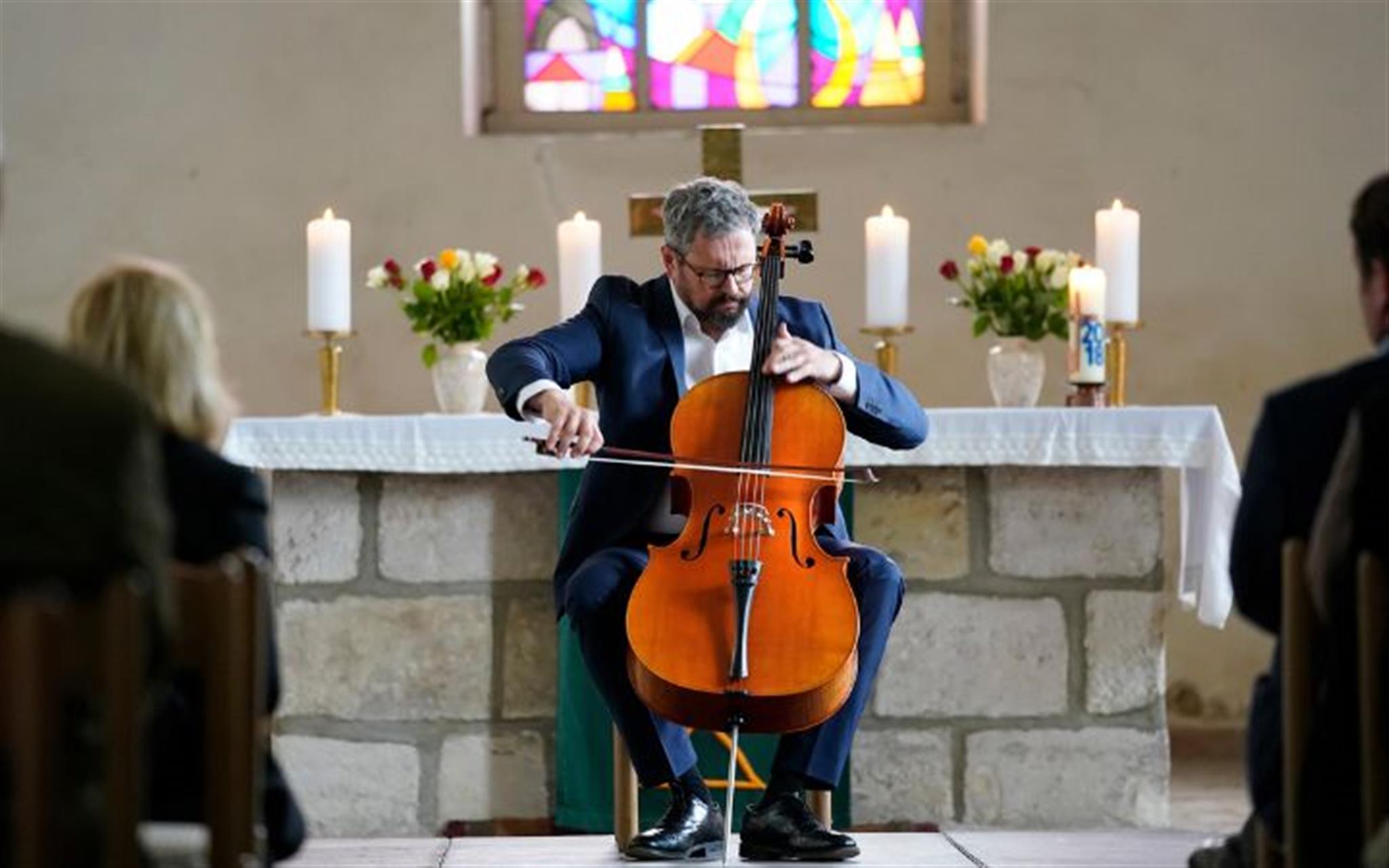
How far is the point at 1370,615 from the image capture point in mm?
2441

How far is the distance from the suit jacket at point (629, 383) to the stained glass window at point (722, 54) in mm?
3273

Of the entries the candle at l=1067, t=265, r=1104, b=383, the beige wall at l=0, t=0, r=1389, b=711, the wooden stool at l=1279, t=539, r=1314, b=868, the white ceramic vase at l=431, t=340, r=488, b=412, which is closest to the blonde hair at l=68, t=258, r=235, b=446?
the wooden stool at l=1279, t=539, r=1314, b=868

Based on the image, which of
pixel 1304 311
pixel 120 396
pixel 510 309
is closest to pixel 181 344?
pixel 120 396

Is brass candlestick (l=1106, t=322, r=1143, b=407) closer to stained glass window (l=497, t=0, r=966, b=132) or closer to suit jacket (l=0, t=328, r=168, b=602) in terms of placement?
stained glass window (l=497, t=0, r=966, b=132)

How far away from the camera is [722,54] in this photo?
7891 millimetres

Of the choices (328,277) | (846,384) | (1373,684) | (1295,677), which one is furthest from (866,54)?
(1373,684)

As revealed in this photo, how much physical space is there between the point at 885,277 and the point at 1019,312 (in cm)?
32

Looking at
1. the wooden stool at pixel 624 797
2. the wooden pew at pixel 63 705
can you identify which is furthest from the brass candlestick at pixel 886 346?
the wooden pew at pixel 63 705

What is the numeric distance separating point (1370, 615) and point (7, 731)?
4.34 feet

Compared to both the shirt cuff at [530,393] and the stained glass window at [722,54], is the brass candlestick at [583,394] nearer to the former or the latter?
the shirt cuff at [530,393]

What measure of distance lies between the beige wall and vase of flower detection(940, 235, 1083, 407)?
170 cm

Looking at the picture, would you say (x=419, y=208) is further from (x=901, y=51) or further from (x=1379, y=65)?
(x=1379, y=65)

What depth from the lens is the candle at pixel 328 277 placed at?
5512 mm

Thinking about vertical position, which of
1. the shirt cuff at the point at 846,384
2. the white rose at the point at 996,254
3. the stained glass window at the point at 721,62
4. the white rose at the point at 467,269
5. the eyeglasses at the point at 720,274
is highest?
the stained glass window at the point at 721,62
